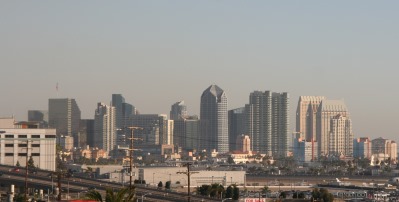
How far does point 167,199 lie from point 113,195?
7690 cm

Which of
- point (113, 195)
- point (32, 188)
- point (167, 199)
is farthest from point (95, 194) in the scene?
point (32, 188)

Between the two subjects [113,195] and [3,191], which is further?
[3,191]

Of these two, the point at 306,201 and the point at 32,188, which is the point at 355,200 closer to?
the point at 306,201

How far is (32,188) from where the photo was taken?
160 m

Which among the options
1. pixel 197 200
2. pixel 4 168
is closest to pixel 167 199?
pixel 197 200

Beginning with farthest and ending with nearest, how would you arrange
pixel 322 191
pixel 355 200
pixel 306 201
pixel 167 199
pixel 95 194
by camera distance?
pixel 355 200, pixel 322 191, pixel 306 201, pixel 167 199, pixel 95 194

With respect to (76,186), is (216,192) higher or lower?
lower

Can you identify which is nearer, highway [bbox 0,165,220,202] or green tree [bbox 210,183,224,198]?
highway [bbox 0,165,220,202]

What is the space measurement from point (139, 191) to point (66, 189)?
10340mm

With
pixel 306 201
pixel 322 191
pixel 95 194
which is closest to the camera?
pixel 95 194

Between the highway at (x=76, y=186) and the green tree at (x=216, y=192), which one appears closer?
the highway at (x=76, y=186)

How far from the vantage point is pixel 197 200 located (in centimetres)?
15200

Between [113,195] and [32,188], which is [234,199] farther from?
[113,195]

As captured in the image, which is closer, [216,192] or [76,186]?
[76,186]
